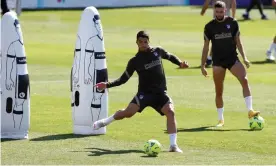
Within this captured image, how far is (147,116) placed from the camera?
17.6 metres

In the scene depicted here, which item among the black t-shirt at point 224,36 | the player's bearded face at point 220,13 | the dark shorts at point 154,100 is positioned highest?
the player's bearded face at point 220,13

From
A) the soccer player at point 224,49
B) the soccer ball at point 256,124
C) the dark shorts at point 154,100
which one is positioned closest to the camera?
the dark shorts at point 154,100

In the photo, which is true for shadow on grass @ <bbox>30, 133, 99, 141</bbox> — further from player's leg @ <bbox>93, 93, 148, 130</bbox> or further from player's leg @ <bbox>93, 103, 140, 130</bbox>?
player's leg @ <bbox>93, 93, 148, 130</bbox>

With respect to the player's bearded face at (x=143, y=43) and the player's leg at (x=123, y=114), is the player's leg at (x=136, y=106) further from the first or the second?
the player's bearded face at (x=143, y=43)

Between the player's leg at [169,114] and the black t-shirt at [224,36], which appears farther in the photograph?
the black t-shirt at [224,36]

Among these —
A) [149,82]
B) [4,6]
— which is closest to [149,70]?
[149,82]

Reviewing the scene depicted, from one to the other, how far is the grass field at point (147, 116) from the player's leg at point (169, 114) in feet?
0.80

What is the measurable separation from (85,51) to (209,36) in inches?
96.7

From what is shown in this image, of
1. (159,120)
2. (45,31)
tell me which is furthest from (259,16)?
(159,120)

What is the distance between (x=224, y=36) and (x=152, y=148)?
391 centimetres

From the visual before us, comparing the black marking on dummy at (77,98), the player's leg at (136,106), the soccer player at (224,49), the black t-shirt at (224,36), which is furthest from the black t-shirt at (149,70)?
the black t-shirt at (224,36)

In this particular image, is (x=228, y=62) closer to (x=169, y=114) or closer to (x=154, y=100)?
(x=154, y=100)

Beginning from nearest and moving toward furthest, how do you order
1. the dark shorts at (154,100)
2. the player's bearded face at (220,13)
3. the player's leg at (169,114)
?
the player's leg at (169,114)
the dark shorts at (154,100)
the player's bearded face at (220,13)

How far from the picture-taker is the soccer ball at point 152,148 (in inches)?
520
